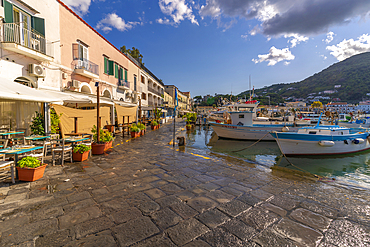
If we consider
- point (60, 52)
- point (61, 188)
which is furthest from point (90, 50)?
point (61, 188)

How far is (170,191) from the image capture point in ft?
11.5

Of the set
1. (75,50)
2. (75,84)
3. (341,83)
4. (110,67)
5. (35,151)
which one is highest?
(341,83)

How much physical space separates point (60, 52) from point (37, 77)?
99.8 inches

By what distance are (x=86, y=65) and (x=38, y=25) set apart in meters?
3.71

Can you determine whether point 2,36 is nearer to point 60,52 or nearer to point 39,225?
point 60,52

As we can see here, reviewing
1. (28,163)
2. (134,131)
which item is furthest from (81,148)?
(134,131)

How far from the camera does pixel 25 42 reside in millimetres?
7305

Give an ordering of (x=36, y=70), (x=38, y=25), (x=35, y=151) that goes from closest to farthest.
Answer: (x=35, y=151)
(x=36, y=70)
(x=38, y=25)

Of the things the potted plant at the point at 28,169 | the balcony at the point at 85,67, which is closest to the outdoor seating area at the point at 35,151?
the potted plant at the point at 28,169

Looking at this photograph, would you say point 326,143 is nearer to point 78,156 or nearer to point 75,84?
point 78,156

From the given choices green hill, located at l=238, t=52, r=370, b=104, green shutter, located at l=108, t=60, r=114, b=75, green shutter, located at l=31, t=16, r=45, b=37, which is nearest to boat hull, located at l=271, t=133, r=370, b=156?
green shutter, located at l=31, t=16, r=45, b=37

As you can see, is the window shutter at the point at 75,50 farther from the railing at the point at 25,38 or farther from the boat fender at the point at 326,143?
the boat fender at the point at 326,143

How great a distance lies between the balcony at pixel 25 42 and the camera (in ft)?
21.2

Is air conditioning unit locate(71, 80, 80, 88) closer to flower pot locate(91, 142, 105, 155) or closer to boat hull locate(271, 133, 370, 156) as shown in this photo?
flower pot locate(91, 142, 105, 155)
